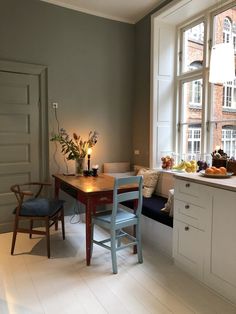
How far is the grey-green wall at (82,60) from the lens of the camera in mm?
3541

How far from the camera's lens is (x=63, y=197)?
12.9 feet

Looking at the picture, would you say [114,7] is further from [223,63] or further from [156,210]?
[156,210]

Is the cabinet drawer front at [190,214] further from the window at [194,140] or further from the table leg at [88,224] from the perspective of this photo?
the window at [194,140]

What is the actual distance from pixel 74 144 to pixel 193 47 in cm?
225

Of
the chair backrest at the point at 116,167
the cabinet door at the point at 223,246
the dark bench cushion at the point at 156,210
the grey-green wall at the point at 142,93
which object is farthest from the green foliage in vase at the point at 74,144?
the cabinet door at the point at 223,246

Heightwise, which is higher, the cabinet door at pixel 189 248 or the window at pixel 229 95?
the window at pixel 229 95

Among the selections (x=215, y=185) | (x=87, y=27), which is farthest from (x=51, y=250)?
(x=87, y=27)

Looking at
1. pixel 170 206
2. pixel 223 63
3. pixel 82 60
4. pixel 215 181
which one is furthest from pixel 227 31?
pixel 170 206

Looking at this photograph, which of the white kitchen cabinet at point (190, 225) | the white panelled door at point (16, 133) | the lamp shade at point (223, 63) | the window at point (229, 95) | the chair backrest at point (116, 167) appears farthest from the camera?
the chair backrest at point (116, 167)

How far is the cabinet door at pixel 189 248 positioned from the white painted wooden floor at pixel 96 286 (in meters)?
0.10

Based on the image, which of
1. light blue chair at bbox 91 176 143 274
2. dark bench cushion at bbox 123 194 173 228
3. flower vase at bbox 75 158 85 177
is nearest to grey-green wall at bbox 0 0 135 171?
flower vase at bbox 75 158 85 177

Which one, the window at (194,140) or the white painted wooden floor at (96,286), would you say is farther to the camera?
the window at (194,140)

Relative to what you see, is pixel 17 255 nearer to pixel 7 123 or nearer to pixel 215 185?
pixel 7 123

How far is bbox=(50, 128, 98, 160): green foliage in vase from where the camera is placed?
3693mm
